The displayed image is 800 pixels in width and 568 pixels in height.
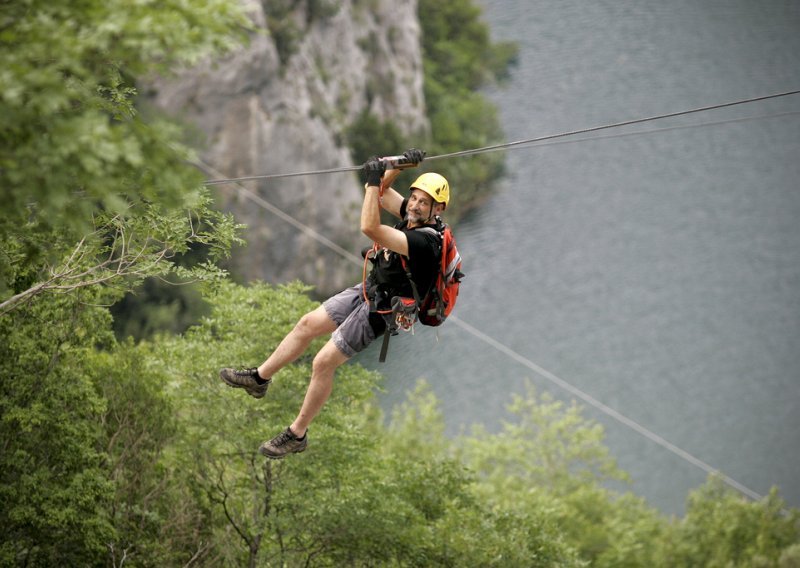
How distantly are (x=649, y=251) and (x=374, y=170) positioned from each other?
29.2m

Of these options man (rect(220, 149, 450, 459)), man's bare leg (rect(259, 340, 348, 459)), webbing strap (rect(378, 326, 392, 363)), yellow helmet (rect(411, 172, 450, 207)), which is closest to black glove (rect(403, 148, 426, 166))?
man (rect(220, 149, 450, 459))

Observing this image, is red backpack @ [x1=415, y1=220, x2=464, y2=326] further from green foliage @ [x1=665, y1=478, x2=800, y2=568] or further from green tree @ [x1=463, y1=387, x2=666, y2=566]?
green foliage @ [x1=665, y1=478, x2=800, y2=568]

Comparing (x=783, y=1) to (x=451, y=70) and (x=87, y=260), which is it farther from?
(x=87, y=260)

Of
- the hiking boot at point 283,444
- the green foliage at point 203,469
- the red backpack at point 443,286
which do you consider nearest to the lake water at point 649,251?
the green foliage at point 203,469

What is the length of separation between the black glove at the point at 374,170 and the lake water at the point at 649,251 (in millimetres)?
22249

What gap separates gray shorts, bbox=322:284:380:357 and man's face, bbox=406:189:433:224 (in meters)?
0.57

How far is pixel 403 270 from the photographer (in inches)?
260

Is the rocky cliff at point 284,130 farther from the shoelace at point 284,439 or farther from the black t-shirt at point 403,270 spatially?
the black t-shirt at point 403,270

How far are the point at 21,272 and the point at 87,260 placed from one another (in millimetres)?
516

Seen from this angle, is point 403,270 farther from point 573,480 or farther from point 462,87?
point 462,87

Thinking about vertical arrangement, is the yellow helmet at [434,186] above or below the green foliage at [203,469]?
above

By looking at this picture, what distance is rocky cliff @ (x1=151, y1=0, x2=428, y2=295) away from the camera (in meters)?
30.9

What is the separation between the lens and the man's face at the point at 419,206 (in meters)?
6.52

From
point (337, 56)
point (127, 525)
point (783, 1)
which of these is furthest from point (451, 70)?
point (127, 525)
